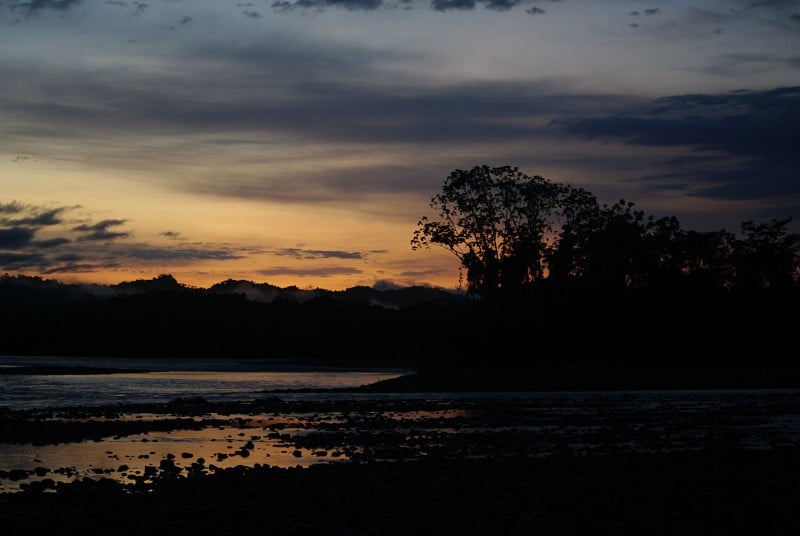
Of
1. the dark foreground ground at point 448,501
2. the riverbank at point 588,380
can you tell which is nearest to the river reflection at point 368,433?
the dark foreground ground at point 448,501

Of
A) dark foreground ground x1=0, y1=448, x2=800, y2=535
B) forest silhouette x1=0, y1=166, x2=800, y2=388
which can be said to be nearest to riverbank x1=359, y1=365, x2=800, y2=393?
forest silhouette x1=0, y1=166, x2=800, y2=388

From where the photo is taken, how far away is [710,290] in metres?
99.8

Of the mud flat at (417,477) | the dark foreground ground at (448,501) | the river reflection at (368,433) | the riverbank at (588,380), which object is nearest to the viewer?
the dark foreground ground at (448,501)

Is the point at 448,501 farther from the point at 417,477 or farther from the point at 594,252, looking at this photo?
the point at 594,252

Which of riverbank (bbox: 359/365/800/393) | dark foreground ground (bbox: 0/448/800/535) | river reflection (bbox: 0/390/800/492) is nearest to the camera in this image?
dark foreground ground (bbox: 0/448/800/535)

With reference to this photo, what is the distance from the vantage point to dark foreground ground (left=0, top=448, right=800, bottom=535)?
1600cm

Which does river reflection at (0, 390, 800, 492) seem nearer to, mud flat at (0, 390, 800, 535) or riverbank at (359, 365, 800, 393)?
mud flat at (0, 390, 800, 535)

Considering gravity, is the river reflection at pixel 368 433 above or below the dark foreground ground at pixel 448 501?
below

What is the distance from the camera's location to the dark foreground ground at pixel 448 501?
16.0 meters

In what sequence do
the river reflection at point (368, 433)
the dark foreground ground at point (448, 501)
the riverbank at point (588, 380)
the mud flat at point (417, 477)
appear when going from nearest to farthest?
the dark foreground ground at point (448, 501) < the mud flat at point (417, 477) < the river reflection at point (368, 433) < the riverbank at point (588, 380)

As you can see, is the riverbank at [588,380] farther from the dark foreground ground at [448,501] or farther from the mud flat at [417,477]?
the dark foreground ground at [448,501]

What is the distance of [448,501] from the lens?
18453mm

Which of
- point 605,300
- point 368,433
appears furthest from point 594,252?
point 368,433

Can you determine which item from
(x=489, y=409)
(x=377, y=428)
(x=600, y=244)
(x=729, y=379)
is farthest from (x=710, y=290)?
(x=377, y=428)
